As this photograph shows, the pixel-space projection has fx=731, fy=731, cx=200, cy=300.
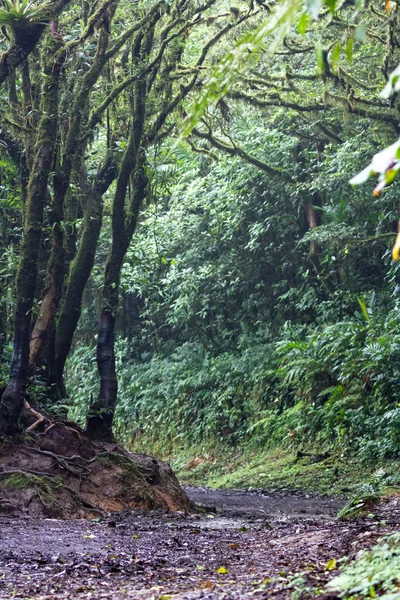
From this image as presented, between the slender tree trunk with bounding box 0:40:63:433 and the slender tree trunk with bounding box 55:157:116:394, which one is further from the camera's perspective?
the slender tree trunk with bounding box 55:157:116:394

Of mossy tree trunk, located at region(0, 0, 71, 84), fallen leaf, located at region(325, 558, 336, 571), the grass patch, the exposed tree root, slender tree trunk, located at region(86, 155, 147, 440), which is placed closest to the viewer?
fallen leaf, located at region(325, 558, 336, 571)

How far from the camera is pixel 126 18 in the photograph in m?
12.1

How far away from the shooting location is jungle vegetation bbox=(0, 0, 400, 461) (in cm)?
1023

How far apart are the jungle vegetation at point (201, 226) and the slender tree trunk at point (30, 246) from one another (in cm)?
2

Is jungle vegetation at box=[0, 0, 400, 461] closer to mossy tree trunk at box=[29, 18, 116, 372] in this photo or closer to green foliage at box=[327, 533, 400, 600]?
mossy tree trunk at box=[29, 18, 116, 372]

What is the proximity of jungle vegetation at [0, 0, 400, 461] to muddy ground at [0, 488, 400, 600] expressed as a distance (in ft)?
7.42

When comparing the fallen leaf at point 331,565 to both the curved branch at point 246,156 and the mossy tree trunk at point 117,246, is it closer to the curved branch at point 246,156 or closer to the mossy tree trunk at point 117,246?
the mossy tree trunk at point 117,246

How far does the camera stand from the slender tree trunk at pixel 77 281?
34.4 feet

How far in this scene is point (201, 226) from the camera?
66.7 feet

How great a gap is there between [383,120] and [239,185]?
5.10m

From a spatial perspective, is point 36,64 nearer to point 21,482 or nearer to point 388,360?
point 21,482

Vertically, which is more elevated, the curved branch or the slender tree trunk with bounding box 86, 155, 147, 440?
the curved branch

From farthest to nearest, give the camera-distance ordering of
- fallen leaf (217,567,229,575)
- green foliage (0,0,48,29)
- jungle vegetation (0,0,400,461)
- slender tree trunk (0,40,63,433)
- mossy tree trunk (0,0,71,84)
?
jungle vegetation (0,0,400,461)
mossy tree trunk (0,0,71,84)
green foliage (0,0,48,29)
slender tree trunk (0,40,63,433)
fallen leaf (217,567,229,575)

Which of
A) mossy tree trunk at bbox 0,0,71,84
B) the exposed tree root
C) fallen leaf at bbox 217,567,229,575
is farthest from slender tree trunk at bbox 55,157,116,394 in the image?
fallen leaf at bbox 217,567,229,575
